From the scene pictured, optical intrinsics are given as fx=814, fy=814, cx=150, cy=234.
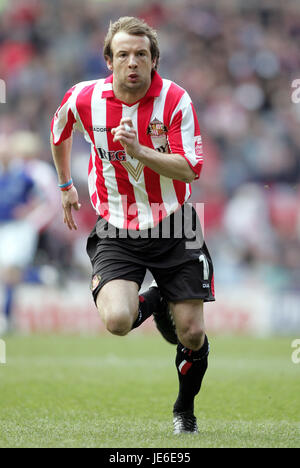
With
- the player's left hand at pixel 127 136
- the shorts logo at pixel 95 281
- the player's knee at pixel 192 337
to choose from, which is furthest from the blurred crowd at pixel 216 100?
the player's left hand at pixel 127 136

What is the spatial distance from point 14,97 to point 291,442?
11.6m

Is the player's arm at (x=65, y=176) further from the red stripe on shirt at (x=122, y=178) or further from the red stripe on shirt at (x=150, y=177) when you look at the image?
the red stripe on shirt at (x=150, y=177)

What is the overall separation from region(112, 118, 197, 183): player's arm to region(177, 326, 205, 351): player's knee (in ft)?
2.75

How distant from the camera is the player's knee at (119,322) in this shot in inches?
173

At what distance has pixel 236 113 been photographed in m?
14.9

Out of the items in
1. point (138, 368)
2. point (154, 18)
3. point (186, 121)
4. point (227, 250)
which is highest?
point (154, 18)

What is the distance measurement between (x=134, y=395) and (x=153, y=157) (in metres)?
2.46

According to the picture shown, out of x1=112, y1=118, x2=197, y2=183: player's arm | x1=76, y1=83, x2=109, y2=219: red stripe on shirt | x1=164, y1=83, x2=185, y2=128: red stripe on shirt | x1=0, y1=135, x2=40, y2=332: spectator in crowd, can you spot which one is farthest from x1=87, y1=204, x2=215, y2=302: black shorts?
A: x1=0, y1=135, x2=40, y2=332: spectator in crowd

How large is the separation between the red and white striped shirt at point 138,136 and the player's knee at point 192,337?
660mm

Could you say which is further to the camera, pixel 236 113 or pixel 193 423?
pixel 236 113

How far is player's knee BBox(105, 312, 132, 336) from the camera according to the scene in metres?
4.39

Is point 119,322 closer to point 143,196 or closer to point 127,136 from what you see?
point 143,196

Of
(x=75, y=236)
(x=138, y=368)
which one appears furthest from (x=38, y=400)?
(x=75, y=236)

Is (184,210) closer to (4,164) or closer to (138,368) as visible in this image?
(138,368)
